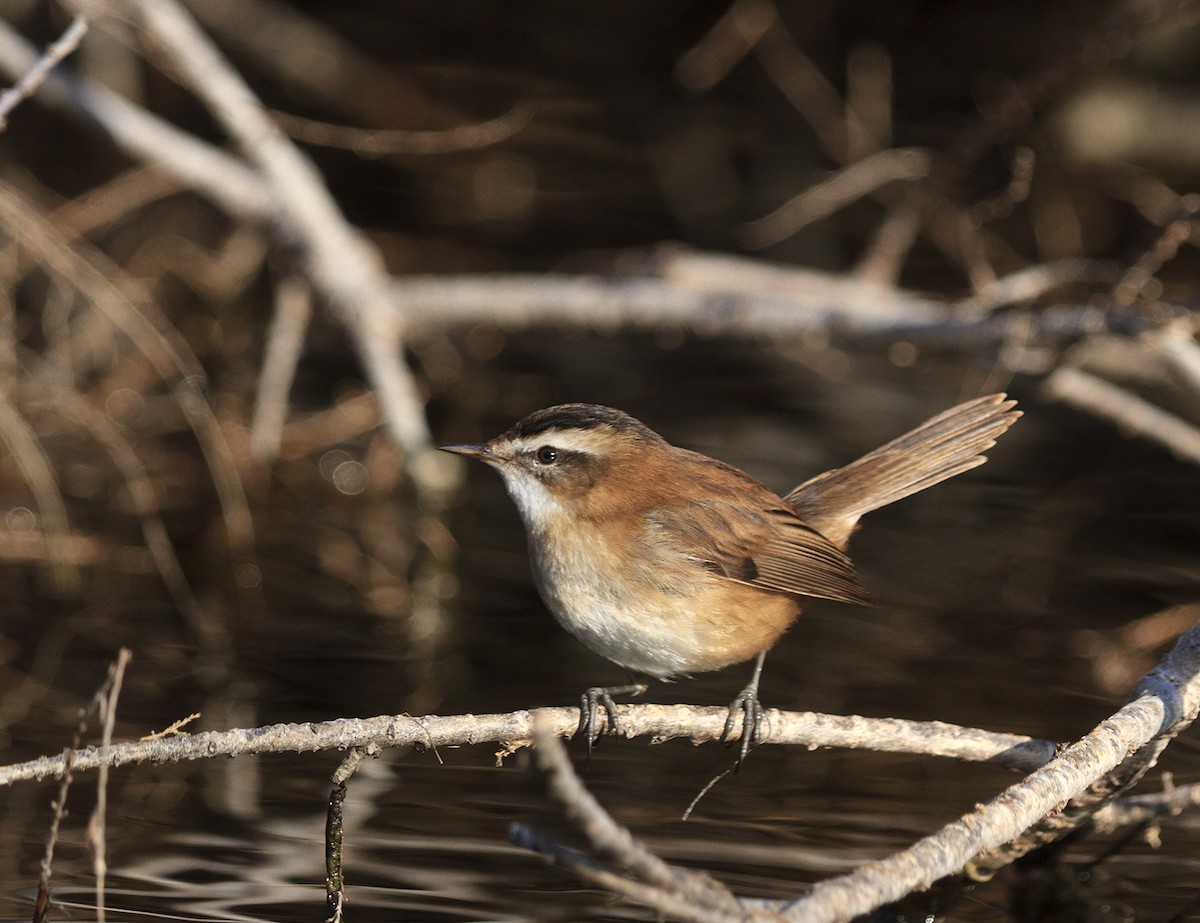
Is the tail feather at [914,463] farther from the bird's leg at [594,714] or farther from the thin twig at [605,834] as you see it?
the thin twig at [605,834]

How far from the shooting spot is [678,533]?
15.7ft

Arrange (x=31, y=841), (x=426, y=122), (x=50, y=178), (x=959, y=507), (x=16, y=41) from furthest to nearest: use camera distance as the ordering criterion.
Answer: (x=426, y=122)
(x=50, y=178)
(x=959, y=507)
(x=16, y=41)
(x=31, y=841)

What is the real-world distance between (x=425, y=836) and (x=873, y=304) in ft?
11.6

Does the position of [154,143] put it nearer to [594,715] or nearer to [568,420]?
[568,420]

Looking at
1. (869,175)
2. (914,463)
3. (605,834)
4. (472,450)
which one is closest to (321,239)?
(869,175)

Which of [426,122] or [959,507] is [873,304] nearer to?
[959,507]

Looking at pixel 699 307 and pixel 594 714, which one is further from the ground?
pixel 699 307

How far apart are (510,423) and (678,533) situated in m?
4.65

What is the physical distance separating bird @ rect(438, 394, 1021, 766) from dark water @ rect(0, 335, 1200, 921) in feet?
2.69

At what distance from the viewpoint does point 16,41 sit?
7.59 meters

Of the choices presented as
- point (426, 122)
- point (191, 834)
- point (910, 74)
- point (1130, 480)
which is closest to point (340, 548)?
point (191, 834)

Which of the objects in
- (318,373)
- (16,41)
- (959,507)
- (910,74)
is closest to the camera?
(16,41)

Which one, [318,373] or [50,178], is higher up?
[50,178]

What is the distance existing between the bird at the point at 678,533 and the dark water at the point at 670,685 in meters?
0.82
